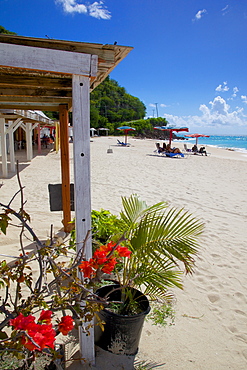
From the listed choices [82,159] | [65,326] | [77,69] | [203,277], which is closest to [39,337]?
[65,326]

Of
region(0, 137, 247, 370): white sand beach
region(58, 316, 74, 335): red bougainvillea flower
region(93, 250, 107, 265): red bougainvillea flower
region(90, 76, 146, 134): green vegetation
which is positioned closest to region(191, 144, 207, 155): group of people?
region(0, 137, 247, 370): white sand beach

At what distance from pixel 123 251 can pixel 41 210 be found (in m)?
4.35

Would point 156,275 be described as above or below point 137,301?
above

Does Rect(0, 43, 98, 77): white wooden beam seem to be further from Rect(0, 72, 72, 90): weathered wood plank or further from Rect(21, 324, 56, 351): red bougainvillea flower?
Rect(21, 324, 56, 351): red bougainvillea flower

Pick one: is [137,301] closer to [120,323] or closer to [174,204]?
[120,323]

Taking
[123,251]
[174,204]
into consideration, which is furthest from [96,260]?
[174,204]

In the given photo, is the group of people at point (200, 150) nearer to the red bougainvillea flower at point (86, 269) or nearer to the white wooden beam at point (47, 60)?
the white wooden beam at point (47, 60)

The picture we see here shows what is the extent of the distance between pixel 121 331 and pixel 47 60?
6.57 ft

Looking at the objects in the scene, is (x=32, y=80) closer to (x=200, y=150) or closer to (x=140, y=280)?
(x=140, y=280)

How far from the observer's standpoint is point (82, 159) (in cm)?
185

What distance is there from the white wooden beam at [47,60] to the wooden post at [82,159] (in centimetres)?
7

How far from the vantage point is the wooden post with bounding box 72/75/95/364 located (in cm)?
180

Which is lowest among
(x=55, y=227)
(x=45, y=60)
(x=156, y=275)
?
(x=55, y=227)

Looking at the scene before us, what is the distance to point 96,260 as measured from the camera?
1509 mm
